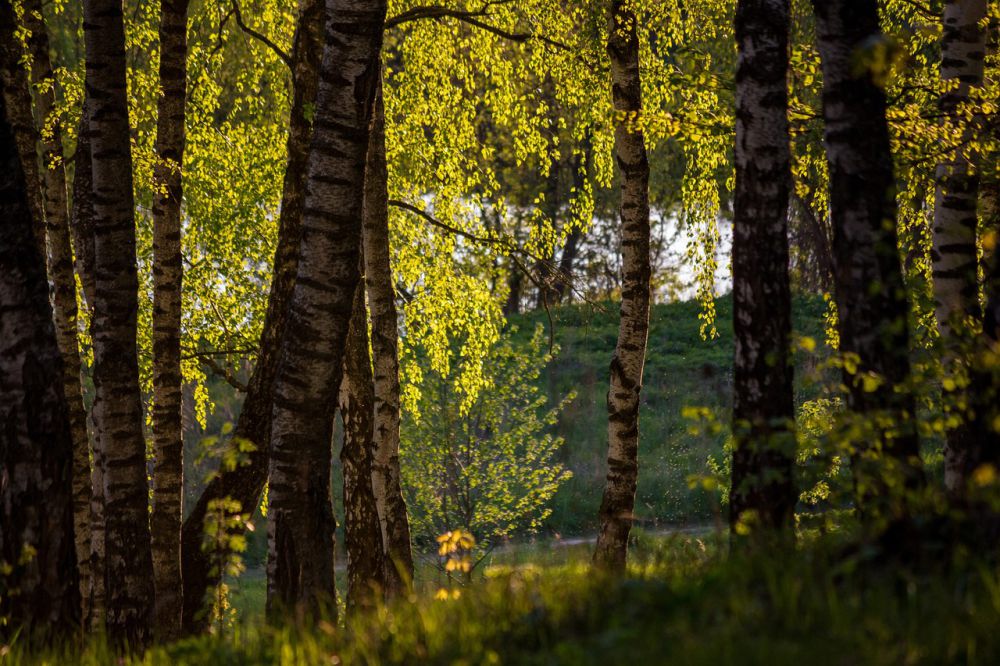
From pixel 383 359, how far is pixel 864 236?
247 inches

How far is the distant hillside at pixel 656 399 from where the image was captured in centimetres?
2611

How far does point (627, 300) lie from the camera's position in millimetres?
8984

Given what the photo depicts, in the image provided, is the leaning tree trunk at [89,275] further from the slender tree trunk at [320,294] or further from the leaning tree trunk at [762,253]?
the leaning tree trunk at [762,253]

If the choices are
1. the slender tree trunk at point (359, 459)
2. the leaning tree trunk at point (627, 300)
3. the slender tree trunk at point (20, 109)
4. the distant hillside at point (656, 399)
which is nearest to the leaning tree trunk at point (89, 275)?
the slender tree trunk at point (20, 109)

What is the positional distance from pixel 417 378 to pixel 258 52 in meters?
5.07

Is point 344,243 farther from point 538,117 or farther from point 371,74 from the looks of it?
point 538,117

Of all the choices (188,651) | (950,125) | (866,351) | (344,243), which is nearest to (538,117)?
(950,125)

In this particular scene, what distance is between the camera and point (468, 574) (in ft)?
16.4

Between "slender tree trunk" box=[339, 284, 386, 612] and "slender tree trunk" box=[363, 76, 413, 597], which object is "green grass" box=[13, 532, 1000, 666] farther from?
"slender tree trunk" box=[363, 76, 413, 597]

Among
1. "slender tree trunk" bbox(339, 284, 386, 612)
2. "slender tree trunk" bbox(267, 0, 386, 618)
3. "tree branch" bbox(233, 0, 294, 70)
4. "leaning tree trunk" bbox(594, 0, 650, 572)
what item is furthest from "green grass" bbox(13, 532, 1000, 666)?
"tree branch" bbox(233, 0, 294, 70)

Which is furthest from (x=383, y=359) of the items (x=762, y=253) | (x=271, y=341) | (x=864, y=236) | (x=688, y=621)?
(x=688, y=621)

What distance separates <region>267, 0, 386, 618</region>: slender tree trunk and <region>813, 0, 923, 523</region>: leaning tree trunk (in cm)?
263

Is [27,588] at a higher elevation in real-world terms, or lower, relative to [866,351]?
lower

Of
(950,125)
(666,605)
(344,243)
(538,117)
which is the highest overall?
(538,117)
